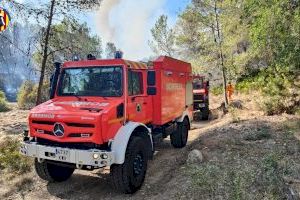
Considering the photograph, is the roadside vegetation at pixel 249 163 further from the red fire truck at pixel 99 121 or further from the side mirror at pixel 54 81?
the side mirror at pixel 54 81

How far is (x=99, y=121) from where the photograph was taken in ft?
21.2

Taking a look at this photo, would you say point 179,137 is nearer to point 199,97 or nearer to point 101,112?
point 101,112

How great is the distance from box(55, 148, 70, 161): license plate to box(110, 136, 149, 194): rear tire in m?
0.89

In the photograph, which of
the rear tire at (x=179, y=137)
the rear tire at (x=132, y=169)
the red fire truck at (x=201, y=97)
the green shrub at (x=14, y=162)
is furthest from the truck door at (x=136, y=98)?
the red fire truck at (x=201, y=97)

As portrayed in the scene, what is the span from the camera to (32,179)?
808cm

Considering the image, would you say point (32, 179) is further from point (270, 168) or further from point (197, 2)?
point (197, 2)

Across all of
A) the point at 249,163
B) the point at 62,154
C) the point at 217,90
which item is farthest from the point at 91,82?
the point at 217,90

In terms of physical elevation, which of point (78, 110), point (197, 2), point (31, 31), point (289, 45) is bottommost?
point (78, 110)

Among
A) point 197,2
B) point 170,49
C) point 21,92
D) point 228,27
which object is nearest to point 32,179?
point 228,27

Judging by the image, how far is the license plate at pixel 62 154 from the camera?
6562 millimetres

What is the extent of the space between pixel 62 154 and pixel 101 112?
1.07 metres

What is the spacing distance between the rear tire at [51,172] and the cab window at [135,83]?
7.73 feet

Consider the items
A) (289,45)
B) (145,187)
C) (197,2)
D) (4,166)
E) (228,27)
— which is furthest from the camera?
(197,2)

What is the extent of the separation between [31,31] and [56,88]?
8.15 metres
